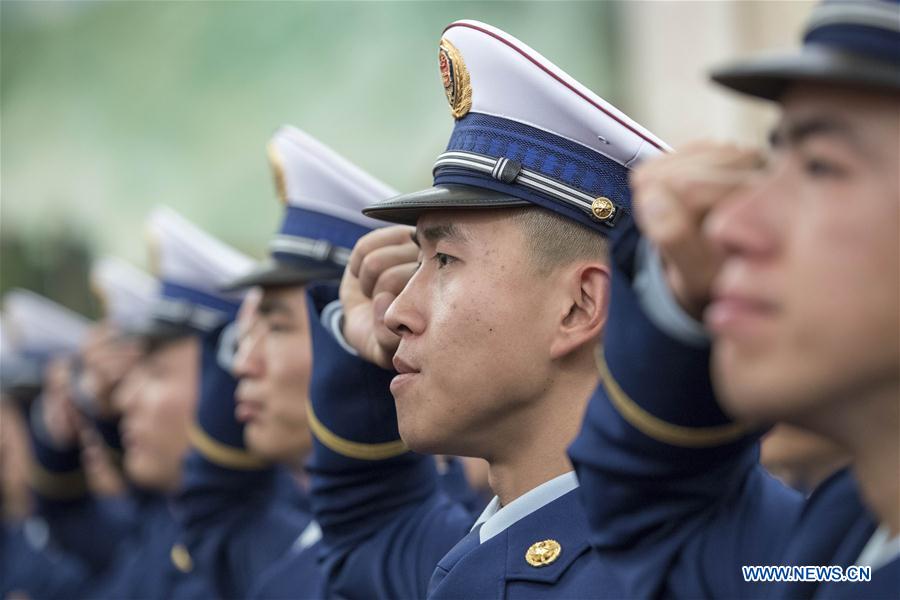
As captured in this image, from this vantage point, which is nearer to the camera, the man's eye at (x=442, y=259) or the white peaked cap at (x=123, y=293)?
the man's eye at (x=442, y=259)

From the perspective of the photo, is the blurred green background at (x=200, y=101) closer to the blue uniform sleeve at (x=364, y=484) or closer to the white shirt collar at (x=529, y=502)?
the blue uniform sleeve at (x=364, y=484)

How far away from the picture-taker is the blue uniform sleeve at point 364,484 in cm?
386

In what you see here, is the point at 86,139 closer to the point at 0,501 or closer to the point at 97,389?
Result: the point at 0,501

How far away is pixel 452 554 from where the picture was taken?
314 centimetres

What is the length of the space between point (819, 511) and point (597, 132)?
1233 mm

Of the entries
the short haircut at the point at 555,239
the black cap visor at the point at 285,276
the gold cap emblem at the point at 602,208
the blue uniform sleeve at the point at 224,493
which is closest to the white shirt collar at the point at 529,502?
the short haircut at the point at 555,239

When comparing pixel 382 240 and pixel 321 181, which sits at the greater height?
pixel 382 240

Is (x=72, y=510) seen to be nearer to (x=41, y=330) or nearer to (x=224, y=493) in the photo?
(x=41, y=330)

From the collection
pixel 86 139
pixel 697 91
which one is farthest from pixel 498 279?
pixel 86 139

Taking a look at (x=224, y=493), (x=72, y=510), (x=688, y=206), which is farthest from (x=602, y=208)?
(x=72, y=510)

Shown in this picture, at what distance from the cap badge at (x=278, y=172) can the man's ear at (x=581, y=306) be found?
1962mm

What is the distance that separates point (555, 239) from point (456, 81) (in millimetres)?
493

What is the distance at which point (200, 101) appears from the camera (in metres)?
21.9

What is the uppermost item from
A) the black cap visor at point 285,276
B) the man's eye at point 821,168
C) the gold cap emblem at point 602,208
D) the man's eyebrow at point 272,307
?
the man's eye at point 821,168
